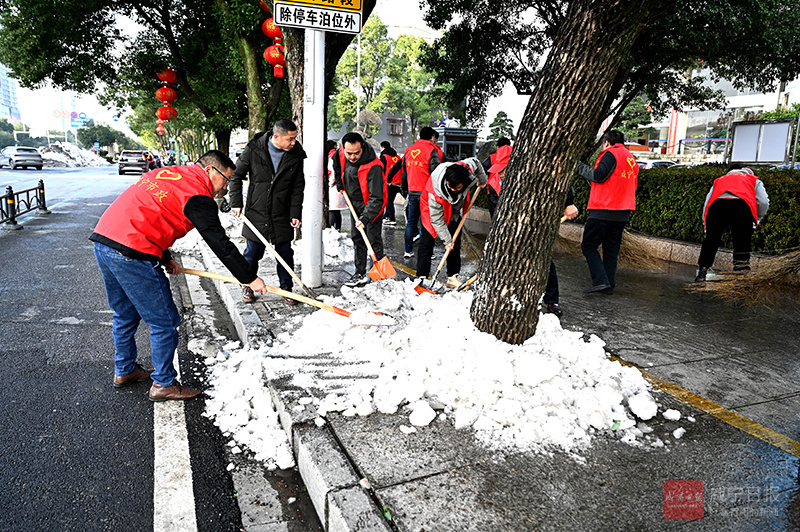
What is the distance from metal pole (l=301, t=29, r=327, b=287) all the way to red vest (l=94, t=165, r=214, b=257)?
2262mm

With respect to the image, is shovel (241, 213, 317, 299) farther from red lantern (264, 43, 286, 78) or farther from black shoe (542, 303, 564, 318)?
red lantern (264, 43, 286, 78)

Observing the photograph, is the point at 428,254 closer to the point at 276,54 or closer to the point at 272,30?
the point at 276,54

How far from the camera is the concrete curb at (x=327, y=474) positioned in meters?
2.14

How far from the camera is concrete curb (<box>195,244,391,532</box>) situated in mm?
2145

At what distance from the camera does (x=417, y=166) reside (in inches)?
327

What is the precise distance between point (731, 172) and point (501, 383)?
16.9 ft

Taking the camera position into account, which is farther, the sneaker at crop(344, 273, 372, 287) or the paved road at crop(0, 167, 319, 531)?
the sneaker at crop(344, 273, 372, 287)

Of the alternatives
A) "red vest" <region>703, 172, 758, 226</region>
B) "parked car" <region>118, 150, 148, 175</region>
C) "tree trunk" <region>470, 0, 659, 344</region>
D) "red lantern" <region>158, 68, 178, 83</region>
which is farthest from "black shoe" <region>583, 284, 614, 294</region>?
"parked car" <region>118, 150, 148, 175</region>

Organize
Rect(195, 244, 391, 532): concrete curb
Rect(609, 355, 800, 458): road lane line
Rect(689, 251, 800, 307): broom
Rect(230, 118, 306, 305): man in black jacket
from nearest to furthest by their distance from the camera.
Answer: Rect(195, 244, 391, 532): concrete curb
Rect(609, 355, 800, 458): road lane line
Rect(230, 118, 306, 305): man in black jacket
Rect(689, 251, 800, 307): broom

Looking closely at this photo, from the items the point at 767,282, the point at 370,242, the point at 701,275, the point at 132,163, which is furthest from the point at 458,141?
the point at 132,163

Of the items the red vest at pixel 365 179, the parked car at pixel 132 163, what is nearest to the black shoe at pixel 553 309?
the red vest at pixel 365 179

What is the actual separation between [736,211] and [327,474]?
6093mm

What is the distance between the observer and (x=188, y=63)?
15.2 m

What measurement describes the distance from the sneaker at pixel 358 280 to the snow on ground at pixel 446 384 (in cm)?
175
